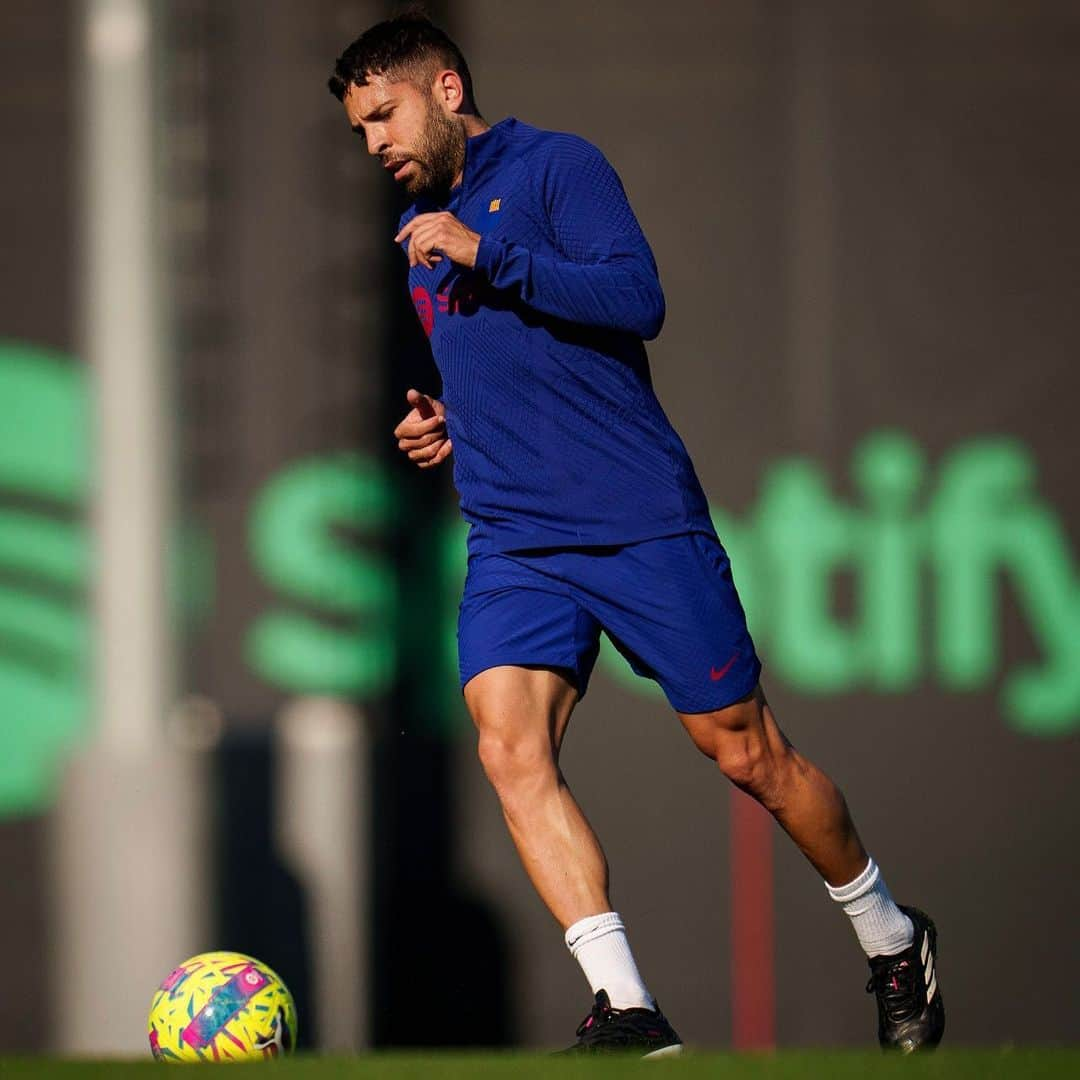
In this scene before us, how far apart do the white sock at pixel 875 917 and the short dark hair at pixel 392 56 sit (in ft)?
6.38

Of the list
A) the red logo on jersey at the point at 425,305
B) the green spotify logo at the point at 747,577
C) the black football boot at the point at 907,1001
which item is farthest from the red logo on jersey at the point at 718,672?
the green spotify logo at the point at 747,577

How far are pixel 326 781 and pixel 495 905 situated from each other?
637 millimetres

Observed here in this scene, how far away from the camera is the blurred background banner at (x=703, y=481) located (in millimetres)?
6000

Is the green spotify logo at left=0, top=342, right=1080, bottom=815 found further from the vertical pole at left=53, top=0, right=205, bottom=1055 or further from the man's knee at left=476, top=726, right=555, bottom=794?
the man's knee at left=476, top=726, right=555, bottom=794

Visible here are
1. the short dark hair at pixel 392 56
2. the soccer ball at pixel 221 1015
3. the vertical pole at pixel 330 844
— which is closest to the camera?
the soccer ball at pixel 221 1015

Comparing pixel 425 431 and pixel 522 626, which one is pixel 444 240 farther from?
pixel 522 626

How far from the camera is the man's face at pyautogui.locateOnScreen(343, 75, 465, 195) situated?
4219 millimetres

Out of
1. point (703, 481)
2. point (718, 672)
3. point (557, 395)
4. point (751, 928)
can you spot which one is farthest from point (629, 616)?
point (751, 928)

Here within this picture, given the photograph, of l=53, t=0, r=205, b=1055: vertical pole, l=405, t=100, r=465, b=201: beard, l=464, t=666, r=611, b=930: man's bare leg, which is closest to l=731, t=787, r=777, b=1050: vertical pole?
l=53, t=0, r=205, b=1055: vertical pole

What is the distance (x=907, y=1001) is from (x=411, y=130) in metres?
2.15

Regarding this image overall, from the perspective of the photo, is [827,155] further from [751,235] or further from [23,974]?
[23,974]

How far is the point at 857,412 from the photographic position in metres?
6.12

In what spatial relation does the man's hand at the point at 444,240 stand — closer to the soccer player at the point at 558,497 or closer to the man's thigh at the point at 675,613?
the soccer player at the point at 558,497

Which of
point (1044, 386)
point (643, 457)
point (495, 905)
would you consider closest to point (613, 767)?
point (495, 905)
